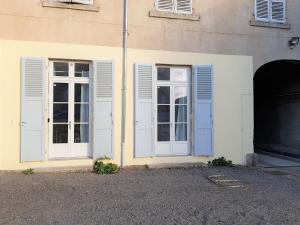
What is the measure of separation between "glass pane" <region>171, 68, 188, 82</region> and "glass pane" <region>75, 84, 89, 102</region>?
2166mm

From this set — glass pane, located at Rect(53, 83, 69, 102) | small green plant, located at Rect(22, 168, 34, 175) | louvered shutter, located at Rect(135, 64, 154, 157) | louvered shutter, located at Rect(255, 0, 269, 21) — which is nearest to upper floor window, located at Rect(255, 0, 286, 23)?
louvered shutter, located at Rect(255, 0, 269, 21)

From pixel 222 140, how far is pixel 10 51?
5.45 metres

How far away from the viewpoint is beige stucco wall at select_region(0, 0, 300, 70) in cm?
902

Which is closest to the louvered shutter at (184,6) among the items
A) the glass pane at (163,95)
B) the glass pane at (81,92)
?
the glass pane at (163,95)

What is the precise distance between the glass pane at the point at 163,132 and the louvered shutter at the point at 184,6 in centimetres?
287

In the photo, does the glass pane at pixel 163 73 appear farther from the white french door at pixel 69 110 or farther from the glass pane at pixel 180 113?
the white french door at pixel 69 110

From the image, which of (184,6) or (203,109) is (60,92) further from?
(184,6)

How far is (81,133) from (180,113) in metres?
2.51

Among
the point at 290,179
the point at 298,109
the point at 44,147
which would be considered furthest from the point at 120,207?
the point at 298,109

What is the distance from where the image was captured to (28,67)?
29.3ft

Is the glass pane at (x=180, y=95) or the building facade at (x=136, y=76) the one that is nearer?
the building facade at (x=136, y=76)

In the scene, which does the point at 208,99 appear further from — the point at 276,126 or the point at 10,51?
the point at 276,126

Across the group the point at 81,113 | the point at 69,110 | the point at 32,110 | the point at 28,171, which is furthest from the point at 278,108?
the point at 28,171

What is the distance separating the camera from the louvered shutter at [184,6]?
10.1 metres
